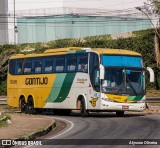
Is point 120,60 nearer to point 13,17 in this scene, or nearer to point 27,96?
point 27,96

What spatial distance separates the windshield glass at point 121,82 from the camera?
2808 centimetres

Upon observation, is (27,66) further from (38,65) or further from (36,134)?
(36,134)

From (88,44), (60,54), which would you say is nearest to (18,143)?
(60,54)

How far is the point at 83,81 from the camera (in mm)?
29484

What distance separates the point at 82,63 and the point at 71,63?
3.74ft

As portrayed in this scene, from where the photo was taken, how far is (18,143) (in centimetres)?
1589

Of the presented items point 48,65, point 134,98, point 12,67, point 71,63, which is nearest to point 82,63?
point 71,63

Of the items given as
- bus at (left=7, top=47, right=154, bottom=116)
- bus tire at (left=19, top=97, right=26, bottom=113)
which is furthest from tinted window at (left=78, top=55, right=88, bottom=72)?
bus tire at (left=19, top=97, right=26, bottom=113)

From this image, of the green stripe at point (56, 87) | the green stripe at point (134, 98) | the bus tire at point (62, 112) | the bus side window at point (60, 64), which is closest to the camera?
the green stripe at point (134, 98)

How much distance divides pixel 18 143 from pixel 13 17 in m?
63.3

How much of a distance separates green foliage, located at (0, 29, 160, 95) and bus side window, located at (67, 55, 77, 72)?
18088 mm

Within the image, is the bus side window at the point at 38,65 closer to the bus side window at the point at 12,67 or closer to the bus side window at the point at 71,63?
the bus side window at the point at 12,67

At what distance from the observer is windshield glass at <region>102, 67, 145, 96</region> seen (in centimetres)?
2808

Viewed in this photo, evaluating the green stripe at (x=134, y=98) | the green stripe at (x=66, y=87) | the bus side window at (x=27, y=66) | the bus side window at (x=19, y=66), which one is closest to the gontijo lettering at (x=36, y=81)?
the bus side window at (x=27, y=66)
